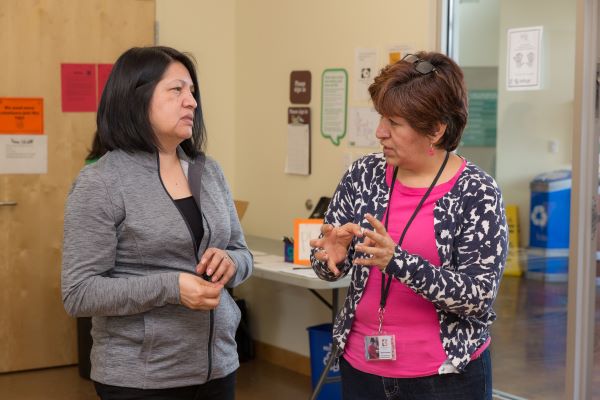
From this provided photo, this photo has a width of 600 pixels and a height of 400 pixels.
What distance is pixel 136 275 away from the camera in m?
2.01

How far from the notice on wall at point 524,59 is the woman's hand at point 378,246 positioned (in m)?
2.26

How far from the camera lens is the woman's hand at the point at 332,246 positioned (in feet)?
6.57

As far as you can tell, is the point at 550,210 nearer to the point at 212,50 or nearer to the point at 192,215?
the point at 192,215

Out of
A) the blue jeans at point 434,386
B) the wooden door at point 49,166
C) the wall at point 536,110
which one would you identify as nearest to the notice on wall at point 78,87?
the wooden door at point 49,166

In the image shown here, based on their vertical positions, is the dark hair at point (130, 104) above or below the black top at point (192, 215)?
above

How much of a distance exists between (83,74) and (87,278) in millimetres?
3490

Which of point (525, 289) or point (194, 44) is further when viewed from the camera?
point (194, 44)

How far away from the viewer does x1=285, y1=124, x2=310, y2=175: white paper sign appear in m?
5.11

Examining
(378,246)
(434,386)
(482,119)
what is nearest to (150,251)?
(378,246)

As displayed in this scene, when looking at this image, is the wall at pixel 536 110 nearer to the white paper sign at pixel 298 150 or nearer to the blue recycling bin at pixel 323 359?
the blue recycling bin at pixel 323 359

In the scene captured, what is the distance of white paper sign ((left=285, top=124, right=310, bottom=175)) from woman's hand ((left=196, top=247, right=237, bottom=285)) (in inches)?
121

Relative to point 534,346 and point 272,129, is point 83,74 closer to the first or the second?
point 272,129

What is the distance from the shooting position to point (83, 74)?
522 cm

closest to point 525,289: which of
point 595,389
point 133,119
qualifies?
point 595,389
